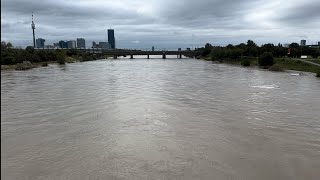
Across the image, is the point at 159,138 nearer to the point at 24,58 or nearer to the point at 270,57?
the point at 270,57

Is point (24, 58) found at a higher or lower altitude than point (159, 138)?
higher

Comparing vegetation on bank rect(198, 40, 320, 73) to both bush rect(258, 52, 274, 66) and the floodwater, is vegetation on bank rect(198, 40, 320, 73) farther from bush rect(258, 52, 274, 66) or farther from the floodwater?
the floodwater

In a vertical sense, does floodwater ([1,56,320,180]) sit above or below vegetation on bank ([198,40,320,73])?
below

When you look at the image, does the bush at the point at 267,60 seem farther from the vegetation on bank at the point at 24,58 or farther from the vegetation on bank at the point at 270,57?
the vegetation on bank at the point at 24,58

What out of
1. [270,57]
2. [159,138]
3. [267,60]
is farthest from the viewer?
[270,57]

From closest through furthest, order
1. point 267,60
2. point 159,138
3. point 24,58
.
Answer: point 159,138 < point 267,60 < point 24,58

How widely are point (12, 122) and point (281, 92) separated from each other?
82.0ft

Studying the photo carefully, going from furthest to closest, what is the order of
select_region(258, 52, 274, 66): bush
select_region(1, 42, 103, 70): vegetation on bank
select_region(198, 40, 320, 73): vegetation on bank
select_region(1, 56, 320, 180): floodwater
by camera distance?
select_region(258, 52, 274, 66): bush, select_region(1, 42, 103, 70): vegetation on bank, select_region(198, 40, 320, 73): vegetation on bank, select_region(1, 56, 320, 180): floodwater

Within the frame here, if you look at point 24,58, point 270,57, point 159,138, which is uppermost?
point 270,57

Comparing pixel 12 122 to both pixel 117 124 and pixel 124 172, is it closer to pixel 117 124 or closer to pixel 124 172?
pixel 117 124

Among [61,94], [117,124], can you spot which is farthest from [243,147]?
[61,94]

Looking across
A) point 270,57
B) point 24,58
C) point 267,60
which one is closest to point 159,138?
point 267,60

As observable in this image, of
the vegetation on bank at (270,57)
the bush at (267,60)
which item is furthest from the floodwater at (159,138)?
the bush at (267,60)

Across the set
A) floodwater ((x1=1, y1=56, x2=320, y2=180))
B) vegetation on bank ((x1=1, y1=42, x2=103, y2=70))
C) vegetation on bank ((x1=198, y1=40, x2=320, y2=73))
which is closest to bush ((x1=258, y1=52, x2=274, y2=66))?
vegetation on bank ((x1=198, y1=40, x2=320, y2=73))
